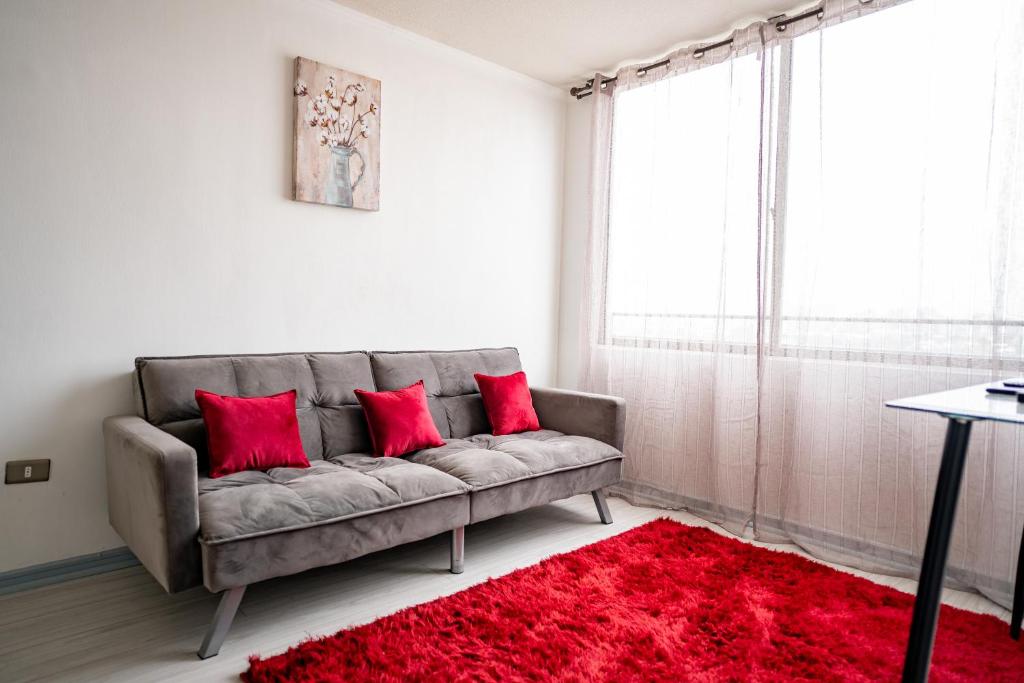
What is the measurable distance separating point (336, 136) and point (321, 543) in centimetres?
203

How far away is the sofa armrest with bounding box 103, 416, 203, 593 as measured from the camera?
6.43 feet

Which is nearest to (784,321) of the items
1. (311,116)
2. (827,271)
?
(827,271)

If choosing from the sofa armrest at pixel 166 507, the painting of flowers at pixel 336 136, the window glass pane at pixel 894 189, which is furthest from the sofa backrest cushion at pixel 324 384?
the window glass pane at pixel 894 189

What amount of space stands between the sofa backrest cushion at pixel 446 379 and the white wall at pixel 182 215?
211 mm

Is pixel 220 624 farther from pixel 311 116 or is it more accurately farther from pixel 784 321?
pixel 784 321

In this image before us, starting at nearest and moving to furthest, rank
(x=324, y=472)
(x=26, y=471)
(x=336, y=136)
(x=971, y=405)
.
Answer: (x=971, y=405), (x=26, y=471), (x=324, y=472), (x=336, y=136)

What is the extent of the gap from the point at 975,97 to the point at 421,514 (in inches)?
112

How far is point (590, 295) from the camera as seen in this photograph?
4.20 meters

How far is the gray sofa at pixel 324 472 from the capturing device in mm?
2004

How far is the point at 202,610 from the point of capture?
2291 millimetres

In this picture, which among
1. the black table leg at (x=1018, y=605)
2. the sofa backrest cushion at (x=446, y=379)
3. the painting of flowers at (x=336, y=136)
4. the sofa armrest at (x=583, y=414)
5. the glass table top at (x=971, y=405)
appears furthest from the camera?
the sofa armrest at (x=583, y=414)

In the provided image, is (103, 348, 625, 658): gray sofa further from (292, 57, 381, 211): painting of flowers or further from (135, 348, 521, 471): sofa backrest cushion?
(292, 57, 381, 211): painting of flowers

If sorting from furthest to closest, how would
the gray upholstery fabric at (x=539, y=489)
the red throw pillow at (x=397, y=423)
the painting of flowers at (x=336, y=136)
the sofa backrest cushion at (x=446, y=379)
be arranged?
the sofa backrest cushion at (x=446, y=379) → the painting of flowers at (x=336, y=136) → the red throw pillow at (x=397, y=423) → the gray upholstery fabric at (x=539, y=489)

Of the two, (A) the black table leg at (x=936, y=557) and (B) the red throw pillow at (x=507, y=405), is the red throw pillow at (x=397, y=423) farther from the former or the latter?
(A) the black table leg at (x=936, y=557)
